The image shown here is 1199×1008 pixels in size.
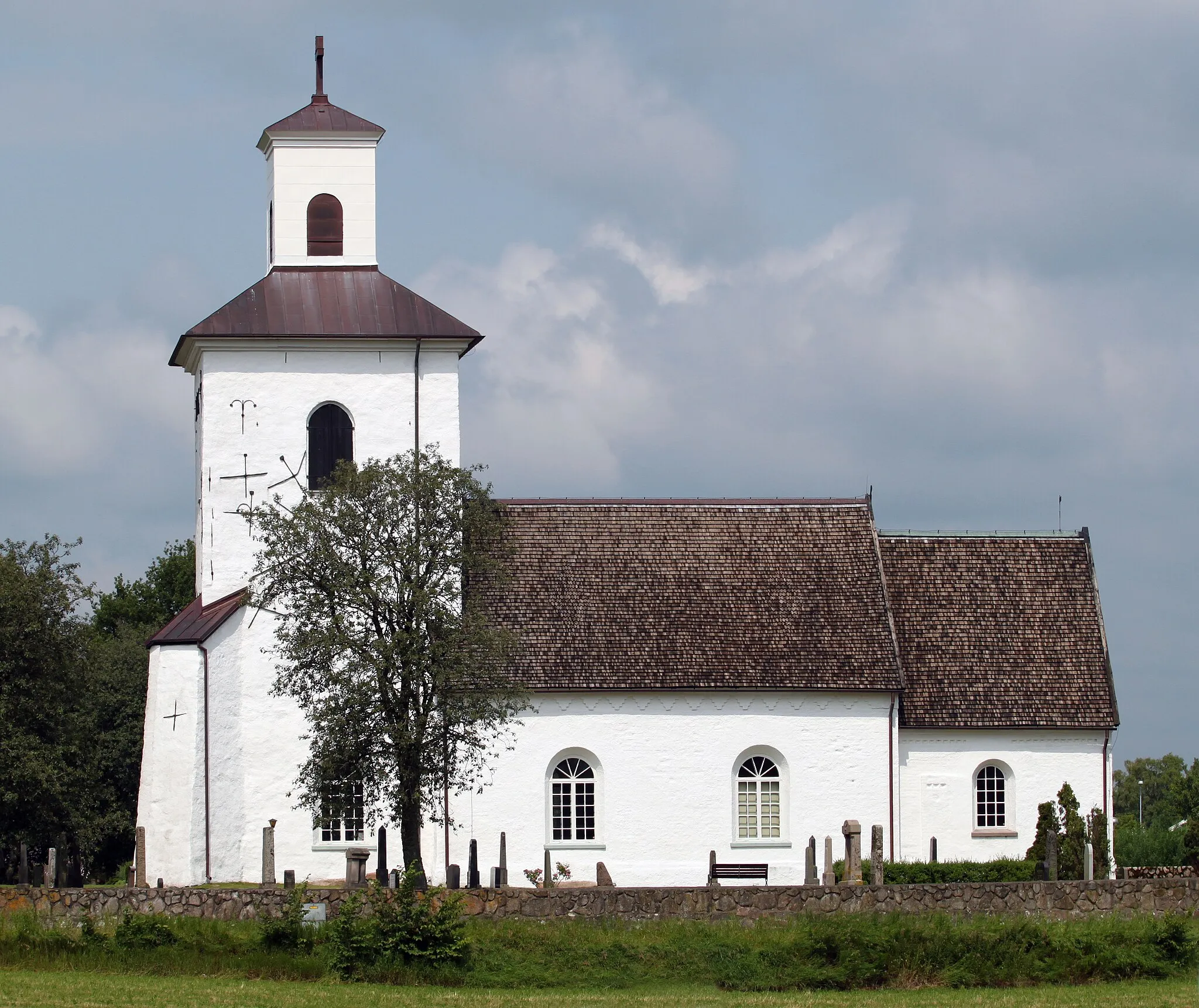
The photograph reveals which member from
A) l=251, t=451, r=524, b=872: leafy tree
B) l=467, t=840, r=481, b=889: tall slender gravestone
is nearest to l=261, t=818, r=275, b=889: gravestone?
l=251, t=451, r=524, b=872: leafy tree

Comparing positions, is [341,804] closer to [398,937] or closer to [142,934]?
[142,934]

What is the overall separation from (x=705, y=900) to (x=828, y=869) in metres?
7.04

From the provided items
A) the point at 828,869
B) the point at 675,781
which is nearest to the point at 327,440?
the point at 675,781

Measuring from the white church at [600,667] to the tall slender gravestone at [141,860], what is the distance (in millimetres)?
342

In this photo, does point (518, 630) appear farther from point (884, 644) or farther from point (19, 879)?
point (19, 879)

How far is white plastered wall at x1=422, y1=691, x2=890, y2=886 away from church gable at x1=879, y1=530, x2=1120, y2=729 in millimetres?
1702

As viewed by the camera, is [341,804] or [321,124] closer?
[341,804]

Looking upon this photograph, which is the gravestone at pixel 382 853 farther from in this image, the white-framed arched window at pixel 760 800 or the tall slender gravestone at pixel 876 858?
the tall slender gravestone at pixel 876 858

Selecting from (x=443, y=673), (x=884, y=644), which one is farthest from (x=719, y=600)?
(x=443, y=673)

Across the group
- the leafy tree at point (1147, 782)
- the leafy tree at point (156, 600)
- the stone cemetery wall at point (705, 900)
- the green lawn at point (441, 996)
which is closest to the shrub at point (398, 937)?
the green lawn at point (441, 996)

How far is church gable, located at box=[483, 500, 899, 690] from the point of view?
35.9 meters

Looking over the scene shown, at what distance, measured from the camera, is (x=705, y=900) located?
83.8 ft

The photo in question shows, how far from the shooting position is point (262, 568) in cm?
3212

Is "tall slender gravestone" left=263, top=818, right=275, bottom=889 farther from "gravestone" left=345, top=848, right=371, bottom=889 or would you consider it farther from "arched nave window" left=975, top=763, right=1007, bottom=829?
"arched nave window" left=975, top=763, right=1007, bottom=829
